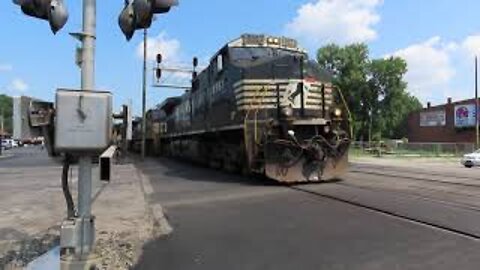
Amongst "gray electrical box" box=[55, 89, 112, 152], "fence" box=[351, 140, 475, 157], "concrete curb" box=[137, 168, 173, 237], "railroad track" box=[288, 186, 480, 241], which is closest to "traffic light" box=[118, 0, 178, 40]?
"gray electrical box" box=[55, 89, 112, 152]

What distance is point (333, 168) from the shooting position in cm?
1836

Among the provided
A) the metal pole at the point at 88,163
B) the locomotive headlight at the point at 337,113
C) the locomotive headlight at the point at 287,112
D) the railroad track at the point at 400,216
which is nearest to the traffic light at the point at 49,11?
the metal pole at the point at 88,163

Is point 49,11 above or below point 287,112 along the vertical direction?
above

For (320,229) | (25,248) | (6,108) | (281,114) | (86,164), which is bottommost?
(25,248)

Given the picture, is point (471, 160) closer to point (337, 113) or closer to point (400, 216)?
point (337, 113)

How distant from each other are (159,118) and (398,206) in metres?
33.5

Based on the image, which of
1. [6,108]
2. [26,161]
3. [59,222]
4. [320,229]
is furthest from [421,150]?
[6,108]

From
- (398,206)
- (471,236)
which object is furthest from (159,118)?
(471,236)

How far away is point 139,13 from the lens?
6973mm

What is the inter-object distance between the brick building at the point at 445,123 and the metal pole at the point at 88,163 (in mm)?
74317

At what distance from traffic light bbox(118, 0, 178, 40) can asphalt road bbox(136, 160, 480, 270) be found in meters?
2.81

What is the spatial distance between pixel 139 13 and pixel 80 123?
1.28 metres

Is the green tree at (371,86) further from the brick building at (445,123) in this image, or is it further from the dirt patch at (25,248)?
the dirt patch at (25,248)

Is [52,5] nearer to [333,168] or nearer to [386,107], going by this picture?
[333,168]
